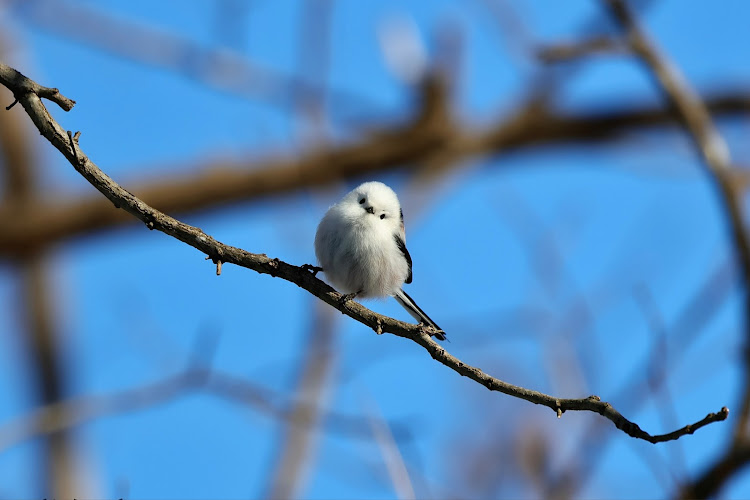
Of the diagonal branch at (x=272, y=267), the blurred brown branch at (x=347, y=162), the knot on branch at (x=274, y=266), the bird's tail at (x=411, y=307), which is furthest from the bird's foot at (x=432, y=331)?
the blurred brown branch at (x=347, y=162)

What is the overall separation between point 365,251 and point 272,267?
689mm

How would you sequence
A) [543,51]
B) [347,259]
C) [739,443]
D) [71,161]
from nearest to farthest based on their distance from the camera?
1. [71,161]
2. [347,259]
3. [739,443]
4. [543,51]

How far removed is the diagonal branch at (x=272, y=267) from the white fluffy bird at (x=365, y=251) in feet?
1.89

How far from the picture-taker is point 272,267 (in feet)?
4.73

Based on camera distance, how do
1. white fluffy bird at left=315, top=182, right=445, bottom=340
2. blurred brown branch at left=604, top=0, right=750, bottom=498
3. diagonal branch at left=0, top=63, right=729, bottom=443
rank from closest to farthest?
diagonal branch at left=0, top=63, right=729, bottom=443 → white fluffy bird at left=315, top=182, right=445, bottom=340 → blurred brown branch at left=604, top=0, right=750, bottom=498

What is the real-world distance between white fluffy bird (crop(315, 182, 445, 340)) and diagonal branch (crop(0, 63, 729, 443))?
58 cm

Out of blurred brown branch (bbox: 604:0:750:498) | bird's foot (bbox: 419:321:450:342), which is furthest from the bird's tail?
blurred brown branch (bbox: 604:0:750:498)

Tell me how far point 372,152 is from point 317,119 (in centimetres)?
134

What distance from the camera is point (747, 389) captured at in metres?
2.65

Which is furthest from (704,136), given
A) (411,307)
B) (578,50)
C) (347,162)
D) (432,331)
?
(347,162)

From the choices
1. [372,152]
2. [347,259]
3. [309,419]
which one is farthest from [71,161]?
[372,152]

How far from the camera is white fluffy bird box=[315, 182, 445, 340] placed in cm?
212

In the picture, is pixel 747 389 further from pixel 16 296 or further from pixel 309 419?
pixel 16 296

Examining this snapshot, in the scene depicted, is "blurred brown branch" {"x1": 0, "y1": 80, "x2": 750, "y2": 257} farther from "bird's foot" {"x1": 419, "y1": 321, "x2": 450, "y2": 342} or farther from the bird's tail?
"bird's foot" {"x1": 419, "y1": 321, "x2": 450, "y2": 342}
